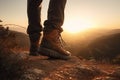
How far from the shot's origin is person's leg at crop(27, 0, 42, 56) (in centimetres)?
347

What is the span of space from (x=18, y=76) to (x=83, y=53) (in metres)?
5.12

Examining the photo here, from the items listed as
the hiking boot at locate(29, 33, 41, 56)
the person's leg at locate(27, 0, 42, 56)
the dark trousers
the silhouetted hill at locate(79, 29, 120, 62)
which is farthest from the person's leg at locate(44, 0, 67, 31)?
the silhouetted hill at locate(79, 29, 120, 62)

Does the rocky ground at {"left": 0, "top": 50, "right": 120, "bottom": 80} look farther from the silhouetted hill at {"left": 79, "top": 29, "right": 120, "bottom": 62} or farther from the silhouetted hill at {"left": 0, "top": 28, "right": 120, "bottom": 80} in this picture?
the silhouetted hill at {"left": 79, "top": 29, "right": 120, "bottom": 62}

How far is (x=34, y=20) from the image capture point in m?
3.59

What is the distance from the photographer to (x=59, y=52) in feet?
10.8

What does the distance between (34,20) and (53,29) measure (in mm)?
486

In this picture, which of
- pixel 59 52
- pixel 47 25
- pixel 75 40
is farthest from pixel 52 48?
A: pixel 75 40

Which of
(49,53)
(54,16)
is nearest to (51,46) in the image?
(49,53)

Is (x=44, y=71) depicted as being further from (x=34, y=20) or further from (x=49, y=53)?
(x=34, y=20)

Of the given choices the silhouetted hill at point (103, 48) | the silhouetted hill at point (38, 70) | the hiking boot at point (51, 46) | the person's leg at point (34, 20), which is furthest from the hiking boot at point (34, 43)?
the silhouetted hill at point (103, 48)

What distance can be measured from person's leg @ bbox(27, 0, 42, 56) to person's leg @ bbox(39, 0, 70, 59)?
30 cm

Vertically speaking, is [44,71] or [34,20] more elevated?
[34,20]

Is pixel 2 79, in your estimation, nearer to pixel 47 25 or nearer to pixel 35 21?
pixel 47 25

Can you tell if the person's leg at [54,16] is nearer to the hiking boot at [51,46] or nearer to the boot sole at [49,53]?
the hiking boot at [51,46]
